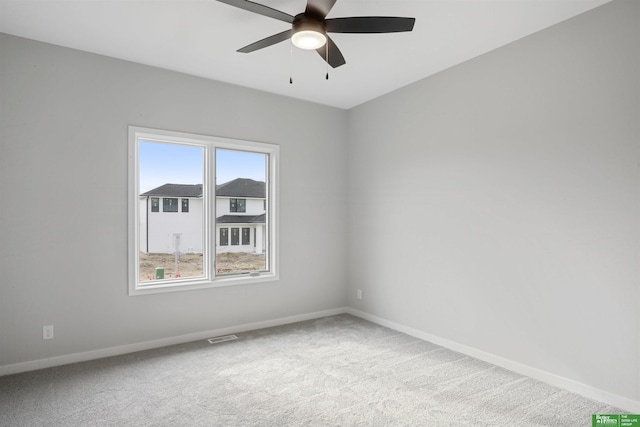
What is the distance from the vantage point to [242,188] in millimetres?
4410

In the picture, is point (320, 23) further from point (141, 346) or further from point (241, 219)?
point (141, 346)

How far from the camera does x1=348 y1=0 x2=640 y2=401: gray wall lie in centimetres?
254

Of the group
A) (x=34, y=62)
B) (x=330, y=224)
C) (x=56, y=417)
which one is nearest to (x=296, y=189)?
(x=330, y=224)

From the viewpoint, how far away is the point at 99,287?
340cm

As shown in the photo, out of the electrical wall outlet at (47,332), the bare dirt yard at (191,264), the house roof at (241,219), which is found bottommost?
the electrical wall outlet at (47,332)

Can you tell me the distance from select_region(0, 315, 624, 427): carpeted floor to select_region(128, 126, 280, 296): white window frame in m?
0.68

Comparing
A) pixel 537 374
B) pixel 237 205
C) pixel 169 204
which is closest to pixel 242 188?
pixel 237 205

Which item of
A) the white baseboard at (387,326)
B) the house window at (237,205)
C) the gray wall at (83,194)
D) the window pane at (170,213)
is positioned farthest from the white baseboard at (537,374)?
the window pane at (170,213)

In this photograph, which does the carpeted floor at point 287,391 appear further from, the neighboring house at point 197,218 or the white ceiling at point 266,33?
the white ceiling at point 266,33

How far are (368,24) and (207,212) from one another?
8.82 feet

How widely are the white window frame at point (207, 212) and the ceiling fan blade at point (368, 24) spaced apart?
85.9 inches

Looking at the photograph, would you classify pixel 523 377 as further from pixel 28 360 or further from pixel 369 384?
pixel 28 360

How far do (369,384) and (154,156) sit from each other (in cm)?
308

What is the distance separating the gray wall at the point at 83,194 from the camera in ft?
10.0
